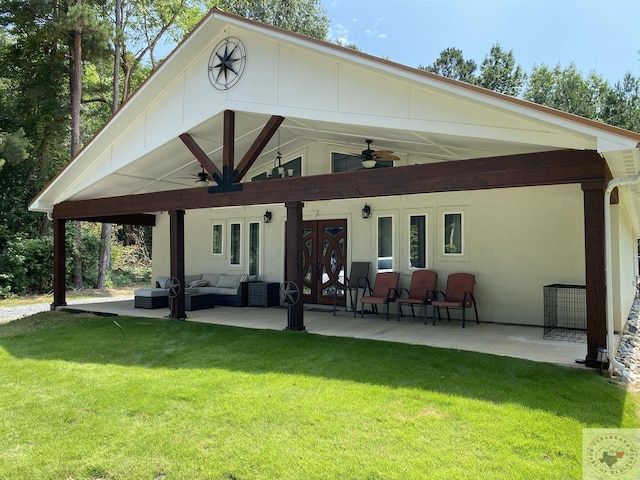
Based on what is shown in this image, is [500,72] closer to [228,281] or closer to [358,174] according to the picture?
[228,281]

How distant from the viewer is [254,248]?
1159 cm

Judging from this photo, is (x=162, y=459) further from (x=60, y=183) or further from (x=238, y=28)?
(x=60, y=183)

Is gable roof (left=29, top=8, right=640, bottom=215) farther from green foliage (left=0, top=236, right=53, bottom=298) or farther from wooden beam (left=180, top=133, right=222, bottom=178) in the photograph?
green foliage (left=0, top=236, right=53, bottom=298)

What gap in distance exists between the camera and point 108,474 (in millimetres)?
2961

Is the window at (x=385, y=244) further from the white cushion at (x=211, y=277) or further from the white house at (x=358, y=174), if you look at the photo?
the white cushion at (x=211, y=277)

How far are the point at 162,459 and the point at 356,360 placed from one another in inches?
111

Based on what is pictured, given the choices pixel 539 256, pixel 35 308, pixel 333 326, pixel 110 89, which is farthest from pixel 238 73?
pixel 110 89

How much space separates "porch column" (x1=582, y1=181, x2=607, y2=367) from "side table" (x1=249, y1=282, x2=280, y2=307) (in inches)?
285

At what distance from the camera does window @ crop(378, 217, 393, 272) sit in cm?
942

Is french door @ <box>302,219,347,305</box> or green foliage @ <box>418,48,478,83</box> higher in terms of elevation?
green foliage @ <box>418,48,478,83</box>

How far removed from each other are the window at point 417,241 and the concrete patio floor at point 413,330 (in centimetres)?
115

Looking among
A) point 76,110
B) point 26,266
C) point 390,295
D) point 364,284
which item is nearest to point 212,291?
point 364,284

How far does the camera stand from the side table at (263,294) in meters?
10.7

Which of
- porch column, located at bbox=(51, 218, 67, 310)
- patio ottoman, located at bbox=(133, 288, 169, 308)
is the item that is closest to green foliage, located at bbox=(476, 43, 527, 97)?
patio ottoman, located at bbox=(133, 288, 169, 308)
